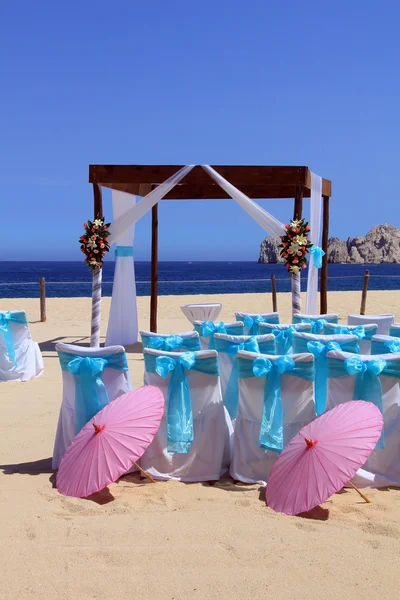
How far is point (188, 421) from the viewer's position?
3859 mm

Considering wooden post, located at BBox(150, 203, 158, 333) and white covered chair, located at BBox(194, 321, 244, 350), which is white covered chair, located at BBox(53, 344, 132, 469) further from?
wooden post, located at BBox(150, 203, 158, 333)

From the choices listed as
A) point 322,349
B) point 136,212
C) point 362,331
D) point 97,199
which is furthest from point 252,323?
point 97,199

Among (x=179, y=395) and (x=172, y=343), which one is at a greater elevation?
(x=172, y=343)

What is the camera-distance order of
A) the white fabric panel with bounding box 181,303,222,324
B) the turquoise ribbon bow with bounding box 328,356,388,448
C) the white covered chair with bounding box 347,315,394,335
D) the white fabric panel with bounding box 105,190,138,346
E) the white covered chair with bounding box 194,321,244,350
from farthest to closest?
the white fabric panel with bounding box 181,303,222,324 < the white fabric panel with bounding box 105,190,138,346 < the white covered chair with bounding box 347,315,394,335 < the white covered chair with bounding box 194,321,244,350 < the turquoise ribbon bow with bounding box 328,356,388,448

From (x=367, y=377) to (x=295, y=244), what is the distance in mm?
4191

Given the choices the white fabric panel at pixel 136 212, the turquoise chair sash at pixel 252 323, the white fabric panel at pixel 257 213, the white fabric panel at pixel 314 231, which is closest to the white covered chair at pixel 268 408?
the turquoise chair sash at pixel 252 323

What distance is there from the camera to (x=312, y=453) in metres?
3.04

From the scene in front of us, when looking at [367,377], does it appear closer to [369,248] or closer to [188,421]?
[188,421]

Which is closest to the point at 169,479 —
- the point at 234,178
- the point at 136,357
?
the point at 136,357

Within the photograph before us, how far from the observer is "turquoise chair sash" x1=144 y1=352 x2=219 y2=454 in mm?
3838

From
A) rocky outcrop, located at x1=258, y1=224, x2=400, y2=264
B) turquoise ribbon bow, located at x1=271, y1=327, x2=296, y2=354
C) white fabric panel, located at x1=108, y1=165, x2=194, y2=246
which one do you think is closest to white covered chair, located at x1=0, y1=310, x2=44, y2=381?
white fabric panel, located at x1=108, y1=165, x2=194, y2=246

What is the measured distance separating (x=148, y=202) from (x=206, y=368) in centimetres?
456

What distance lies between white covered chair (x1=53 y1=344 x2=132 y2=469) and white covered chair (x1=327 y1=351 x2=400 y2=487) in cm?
133

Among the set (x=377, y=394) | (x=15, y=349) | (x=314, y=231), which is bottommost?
(x=15, y=349)
